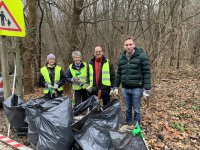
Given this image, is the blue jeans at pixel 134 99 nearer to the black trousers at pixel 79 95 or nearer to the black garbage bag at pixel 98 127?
the black garbage bag at pixel 98 127

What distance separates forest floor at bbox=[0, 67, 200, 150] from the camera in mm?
3999

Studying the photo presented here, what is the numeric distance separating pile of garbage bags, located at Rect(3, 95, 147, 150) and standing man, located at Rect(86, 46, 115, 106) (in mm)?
510

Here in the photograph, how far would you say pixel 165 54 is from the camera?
6.29 metres

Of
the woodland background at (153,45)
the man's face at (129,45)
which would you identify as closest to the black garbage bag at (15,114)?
the woodland background at (153,45)

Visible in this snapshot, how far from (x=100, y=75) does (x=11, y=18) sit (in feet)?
6.54

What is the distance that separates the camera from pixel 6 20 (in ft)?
13.6

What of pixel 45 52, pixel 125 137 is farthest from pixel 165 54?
pixel 45 52

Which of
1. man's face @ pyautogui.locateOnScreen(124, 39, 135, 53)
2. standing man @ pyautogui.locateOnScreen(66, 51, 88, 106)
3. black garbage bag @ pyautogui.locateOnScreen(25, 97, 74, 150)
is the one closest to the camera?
black garbage bag @ pyautogui.locateOnScreen(25, 97, 74, 150)

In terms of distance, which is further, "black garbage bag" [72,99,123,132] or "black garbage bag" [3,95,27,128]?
"black garbage bag" [3,95,27,128]

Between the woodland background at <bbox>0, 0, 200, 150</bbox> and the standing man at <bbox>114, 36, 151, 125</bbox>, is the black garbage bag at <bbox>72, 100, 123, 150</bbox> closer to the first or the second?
the standing man at <bbox>114, 36, 151, 125</bbox>

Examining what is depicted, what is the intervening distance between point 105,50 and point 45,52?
12.1 feet

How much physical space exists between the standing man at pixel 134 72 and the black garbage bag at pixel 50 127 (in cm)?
106

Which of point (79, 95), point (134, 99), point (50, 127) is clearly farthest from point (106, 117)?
point (79, 95)

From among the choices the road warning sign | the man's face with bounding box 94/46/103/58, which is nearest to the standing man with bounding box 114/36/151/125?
the man's face with bounding box 94/46/103/58
